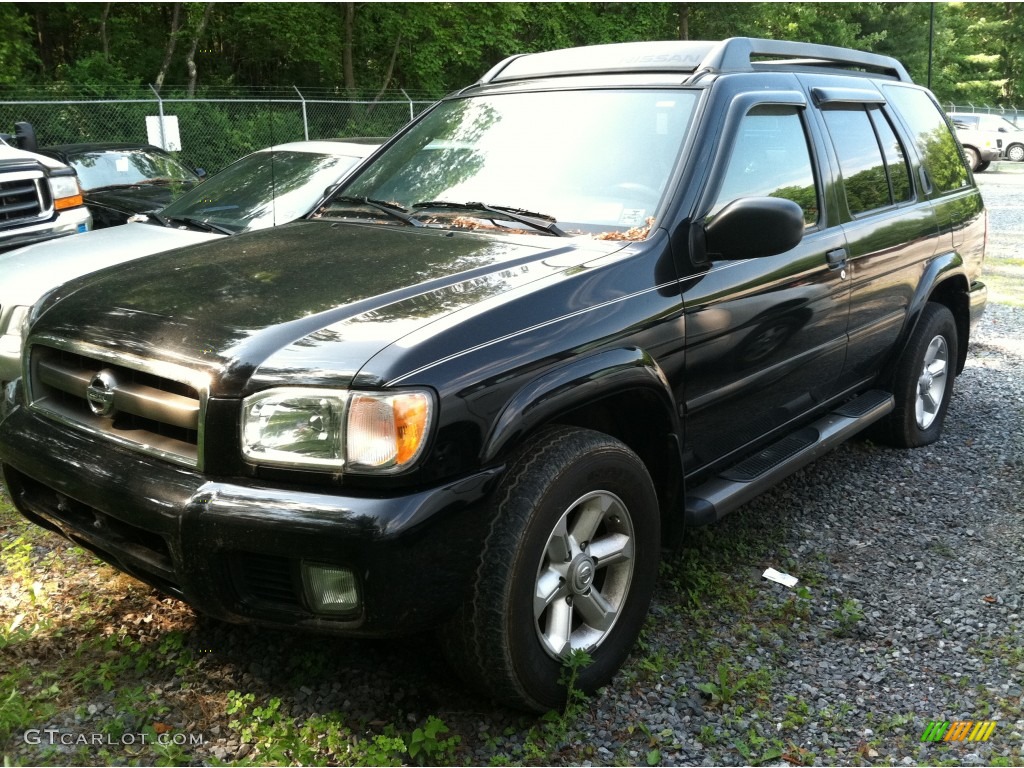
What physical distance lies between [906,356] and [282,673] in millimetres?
3557

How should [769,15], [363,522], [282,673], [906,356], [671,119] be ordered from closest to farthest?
[363,522], [282,673], [671,119], [906,356], [769,15]

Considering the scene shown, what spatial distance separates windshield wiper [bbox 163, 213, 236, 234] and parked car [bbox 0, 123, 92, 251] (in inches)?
45.8

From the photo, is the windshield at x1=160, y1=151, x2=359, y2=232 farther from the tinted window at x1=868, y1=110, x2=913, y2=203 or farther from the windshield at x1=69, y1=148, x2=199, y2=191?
the tinted window at x1=868, y1=110, x2=913, y2=203

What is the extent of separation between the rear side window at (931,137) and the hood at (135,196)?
6.36 m

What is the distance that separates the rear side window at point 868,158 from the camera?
4.15 metres

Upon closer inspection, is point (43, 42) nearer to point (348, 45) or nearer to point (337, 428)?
point (348, 45)

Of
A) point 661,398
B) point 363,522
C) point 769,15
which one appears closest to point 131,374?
point 363,522

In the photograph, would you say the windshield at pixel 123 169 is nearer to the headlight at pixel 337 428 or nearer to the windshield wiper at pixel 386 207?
the windshield wiper at pixel 386 207

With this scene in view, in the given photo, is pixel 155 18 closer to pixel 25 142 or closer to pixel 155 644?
pixel 25 142

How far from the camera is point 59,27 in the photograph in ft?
75.0

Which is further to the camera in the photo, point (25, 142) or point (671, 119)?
point (25, 142)
